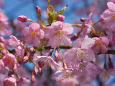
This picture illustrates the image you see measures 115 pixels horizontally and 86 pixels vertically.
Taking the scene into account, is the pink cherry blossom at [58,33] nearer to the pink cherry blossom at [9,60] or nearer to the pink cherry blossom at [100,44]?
the pink cherry blossom at [100,44]

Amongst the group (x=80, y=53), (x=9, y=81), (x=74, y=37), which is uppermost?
(x=74, y=37)

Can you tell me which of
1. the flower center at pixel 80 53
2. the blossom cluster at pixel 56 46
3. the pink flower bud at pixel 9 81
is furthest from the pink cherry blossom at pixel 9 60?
the flower center at pixel 80 53

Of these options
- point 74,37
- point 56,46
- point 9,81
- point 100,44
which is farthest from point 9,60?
point 100,44

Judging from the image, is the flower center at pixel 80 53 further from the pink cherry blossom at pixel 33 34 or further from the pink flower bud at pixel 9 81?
the pink flower bud at pixel 9 81

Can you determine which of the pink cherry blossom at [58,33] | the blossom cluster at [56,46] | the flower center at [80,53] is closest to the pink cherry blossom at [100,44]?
the blossom cluster at [56,46]

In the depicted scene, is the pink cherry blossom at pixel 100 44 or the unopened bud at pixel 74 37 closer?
the pink cherry blossom at pixel 100 44

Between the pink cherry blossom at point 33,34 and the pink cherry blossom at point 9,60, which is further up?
the pink cherry blossom at point 33,34

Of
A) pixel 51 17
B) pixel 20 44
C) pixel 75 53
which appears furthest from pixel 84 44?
pixel 20 44

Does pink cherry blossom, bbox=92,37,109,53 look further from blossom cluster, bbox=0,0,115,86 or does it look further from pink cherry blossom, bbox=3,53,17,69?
pink cherry blossom, bbox=3,53,17,69

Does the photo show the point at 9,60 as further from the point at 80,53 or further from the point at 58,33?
the point at 80,53

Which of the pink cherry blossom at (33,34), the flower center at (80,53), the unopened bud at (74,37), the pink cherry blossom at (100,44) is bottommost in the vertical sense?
the flower center at (80,53)

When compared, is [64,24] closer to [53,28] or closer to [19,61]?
[53,28]
